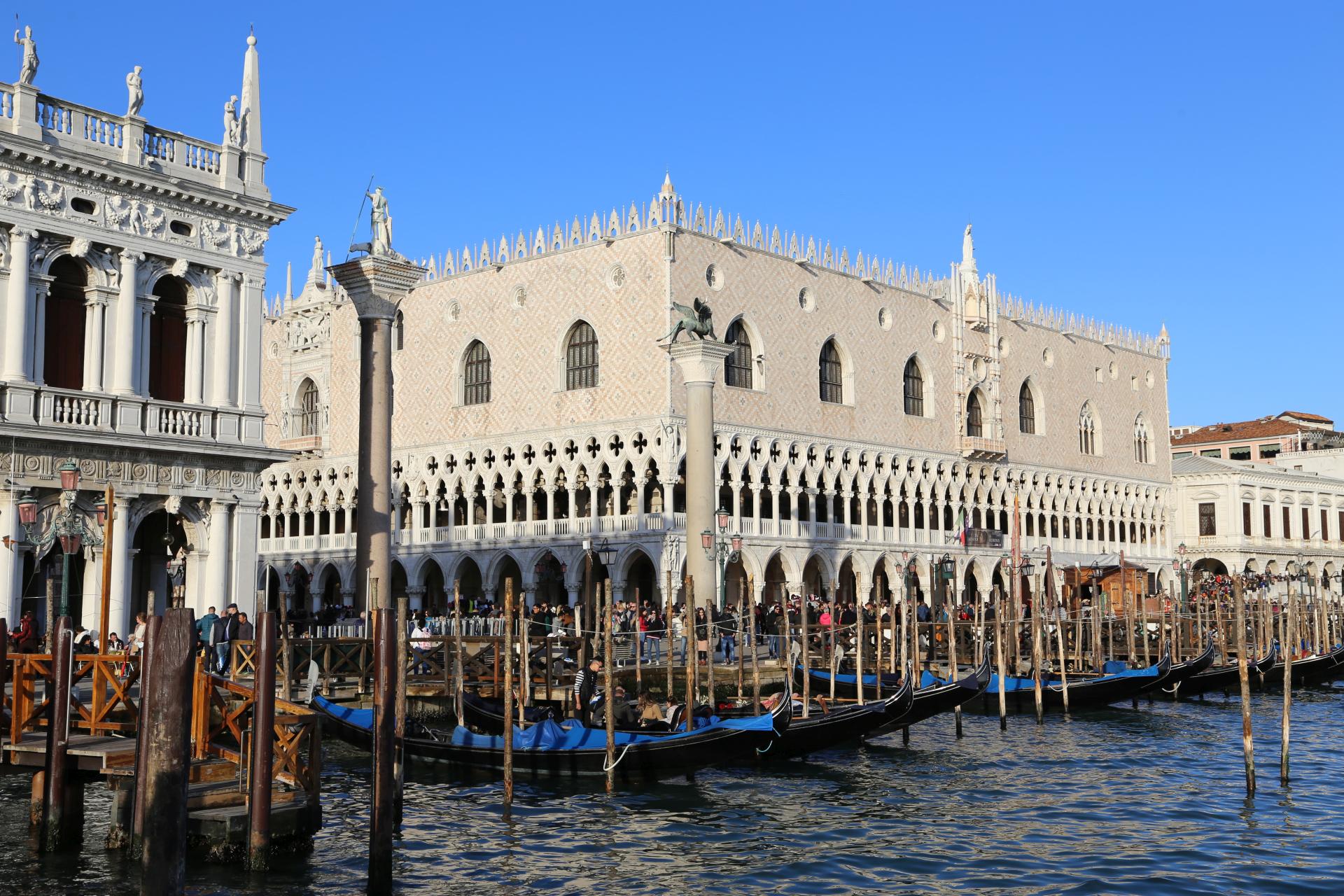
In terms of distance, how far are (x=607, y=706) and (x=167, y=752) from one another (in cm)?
506

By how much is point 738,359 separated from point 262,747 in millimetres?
20783

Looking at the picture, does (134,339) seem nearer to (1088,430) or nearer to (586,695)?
(586,695)

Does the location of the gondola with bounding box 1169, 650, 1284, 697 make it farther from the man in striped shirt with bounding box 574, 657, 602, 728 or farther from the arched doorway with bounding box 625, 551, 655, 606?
the arched doorway with bounding box 625, 551, 655, 606

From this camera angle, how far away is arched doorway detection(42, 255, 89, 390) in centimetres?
1445

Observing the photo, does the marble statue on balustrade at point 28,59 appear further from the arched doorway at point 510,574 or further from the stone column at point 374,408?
the arched doorway at point 510,574

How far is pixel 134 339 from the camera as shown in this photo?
1479cm

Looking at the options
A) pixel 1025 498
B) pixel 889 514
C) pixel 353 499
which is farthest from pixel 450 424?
pixel 1025 498

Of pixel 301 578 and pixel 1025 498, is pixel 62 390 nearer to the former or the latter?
pixel 301 578

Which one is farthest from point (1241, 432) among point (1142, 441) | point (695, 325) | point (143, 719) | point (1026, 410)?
point (143, 719)

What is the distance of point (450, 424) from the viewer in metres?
29.8

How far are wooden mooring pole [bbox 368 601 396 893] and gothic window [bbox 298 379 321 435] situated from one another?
82.9 ft

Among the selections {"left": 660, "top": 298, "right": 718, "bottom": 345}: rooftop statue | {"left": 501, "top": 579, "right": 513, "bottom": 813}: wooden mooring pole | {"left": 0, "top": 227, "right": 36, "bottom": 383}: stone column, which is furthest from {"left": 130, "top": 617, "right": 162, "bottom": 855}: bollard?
{"left": 660, "top": 298, "right": 718, "bottom": 345}: rooftop statue

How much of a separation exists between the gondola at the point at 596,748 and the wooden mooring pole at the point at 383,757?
324cm

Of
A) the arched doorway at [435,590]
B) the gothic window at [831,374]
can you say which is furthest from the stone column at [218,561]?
the gothic window at [831,374]
